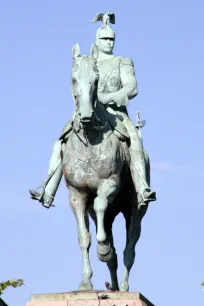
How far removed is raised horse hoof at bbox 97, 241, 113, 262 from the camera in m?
19.2

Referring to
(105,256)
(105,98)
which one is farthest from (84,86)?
(105,256)

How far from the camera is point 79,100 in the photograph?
18766mm

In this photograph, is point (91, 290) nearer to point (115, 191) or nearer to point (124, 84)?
point (115, 191)

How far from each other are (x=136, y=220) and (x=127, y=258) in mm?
752

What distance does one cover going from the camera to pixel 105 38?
2127 cm

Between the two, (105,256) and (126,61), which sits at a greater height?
(126,61)

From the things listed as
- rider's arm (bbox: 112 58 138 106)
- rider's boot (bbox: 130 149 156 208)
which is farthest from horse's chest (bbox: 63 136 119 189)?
rider's arm (bbox: 112 58 138 106)

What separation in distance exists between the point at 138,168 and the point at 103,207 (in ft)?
3.29

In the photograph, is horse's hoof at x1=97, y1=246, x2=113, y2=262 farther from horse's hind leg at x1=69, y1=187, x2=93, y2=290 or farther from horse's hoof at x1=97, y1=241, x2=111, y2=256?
horse's hind leg at x1=69, y1=187, x2=93, y2=290

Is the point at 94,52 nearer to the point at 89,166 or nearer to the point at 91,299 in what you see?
the point at 89,166

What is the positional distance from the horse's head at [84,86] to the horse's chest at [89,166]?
69 centimetres

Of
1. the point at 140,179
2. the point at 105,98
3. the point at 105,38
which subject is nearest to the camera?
the point at 140,179

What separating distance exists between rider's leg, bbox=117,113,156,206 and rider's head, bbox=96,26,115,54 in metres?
1.76

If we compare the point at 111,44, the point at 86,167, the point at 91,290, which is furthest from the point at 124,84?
the point at 91,290
